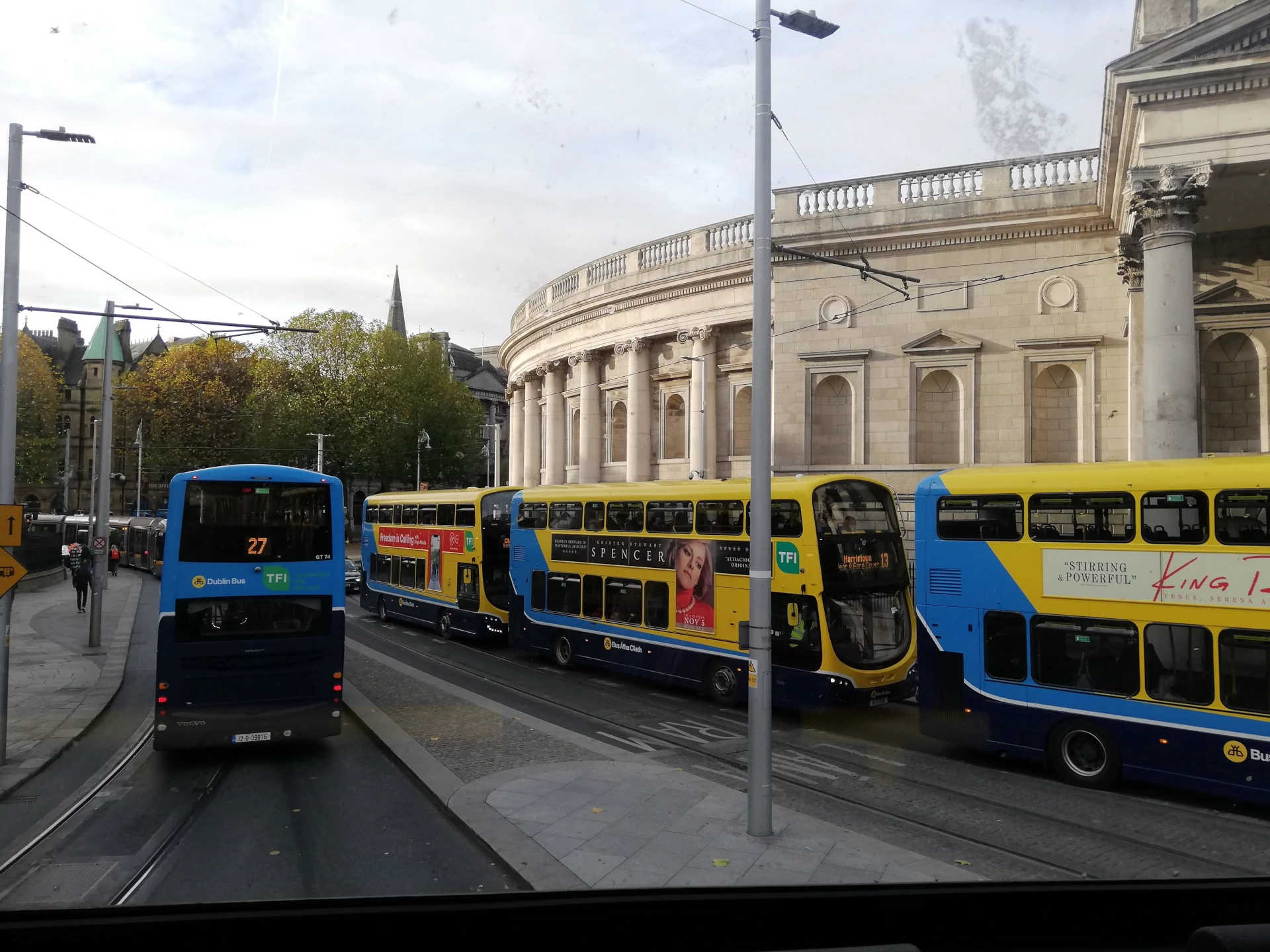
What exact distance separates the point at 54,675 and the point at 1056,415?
84.9 ft

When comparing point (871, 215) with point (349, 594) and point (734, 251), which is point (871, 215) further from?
point (349, 594)

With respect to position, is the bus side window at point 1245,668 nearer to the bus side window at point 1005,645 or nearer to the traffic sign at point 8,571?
the bus side window at point 1005,645

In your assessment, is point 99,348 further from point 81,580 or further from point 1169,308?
point 1169,308

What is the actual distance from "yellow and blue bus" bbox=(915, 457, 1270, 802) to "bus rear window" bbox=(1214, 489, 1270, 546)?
14mm

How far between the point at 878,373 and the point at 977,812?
64.2ft

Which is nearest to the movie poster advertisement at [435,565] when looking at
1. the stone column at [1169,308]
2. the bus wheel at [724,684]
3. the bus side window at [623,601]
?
the bus side window at [623,601]

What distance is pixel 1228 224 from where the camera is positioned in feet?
69.3

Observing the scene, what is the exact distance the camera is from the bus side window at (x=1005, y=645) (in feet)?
38.7

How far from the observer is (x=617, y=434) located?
39.6 metres

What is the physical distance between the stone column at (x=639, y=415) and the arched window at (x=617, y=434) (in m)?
2.58

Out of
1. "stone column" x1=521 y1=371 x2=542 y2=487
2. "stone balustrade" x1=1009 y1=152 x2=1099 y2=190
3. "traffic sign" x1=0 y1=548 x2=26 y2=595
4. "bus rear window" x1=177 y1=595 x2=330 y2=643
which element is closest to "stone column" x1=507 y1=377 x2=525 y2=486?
"stone column" x1=521 y1=371 x2=542 y2=487

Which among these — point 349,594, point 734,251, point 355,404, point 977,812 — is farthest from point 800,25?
point 355,404

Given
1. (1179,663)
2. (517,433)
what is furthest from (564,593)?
(517,433)

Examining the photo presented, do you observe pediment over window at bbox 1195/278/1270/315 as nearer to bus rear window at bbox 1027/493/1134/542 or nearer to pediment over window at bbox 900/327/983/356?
pediment over window at bbox 900/327/983/356
